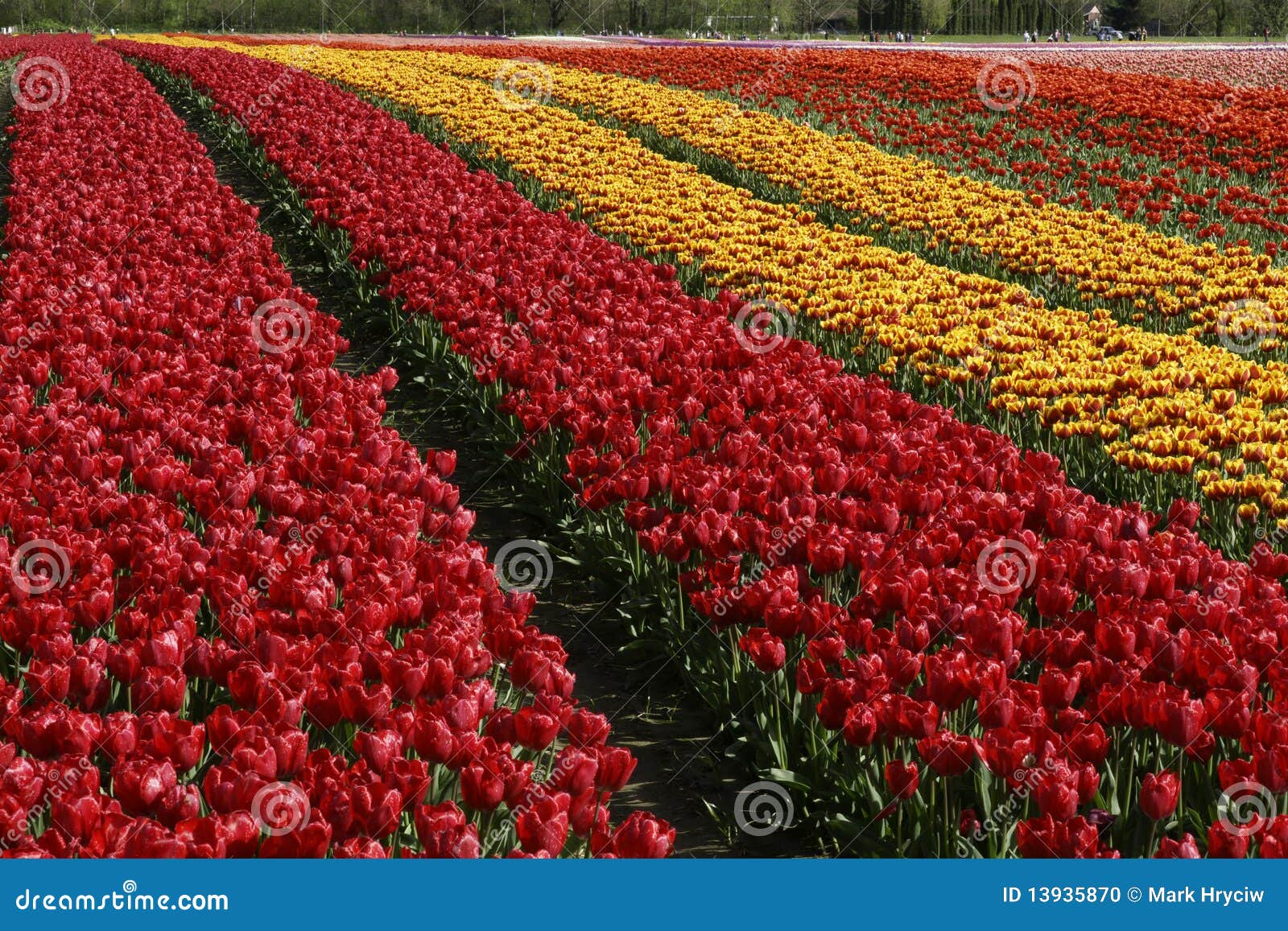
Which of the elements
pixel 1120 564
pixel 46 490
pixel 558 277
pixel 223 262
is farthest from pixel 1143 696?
pixel 223 262

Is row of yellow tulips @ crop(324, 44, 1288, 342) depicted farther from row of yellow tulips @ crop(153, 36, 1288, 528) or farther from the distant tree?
the distant tree

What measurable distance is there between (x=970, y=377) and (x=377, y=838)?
17.9 ft

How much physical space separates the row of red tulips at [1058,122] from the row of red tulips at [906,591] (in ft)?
25.3

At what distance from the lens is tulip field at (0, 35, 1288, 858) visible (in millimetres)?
3408

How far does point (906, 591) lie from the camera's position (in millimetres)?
4375

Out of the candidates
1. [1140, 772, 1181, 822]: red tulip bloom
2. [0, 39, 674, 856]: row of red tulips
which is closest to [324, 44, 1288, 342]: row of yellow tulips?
[0, 39, 674, 856]: row of red tulips

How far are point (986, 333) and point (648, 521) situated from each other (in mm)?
3625

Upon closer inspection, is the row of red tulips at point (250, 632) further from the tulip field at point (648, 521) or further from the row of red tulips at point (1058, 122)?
the row of red tulips at point (1058, 122)

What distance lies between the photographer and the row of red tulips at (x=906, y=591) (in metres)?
3.56

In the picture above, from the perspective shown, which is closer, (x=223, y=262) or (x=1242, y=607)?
(x=1242, y=607)

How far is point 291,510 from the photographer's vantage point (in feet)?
17.2

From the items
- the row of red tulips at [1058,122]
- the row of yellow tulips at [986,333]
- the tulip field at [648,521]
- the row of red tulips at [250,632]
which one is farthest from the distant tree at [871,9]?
the row of red tulips at [250,632]

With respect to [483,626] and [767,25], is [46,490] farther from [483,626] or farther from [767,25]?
[767,25]

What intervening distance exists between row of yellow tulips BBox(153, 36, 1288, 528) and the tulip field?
38 millimetres
